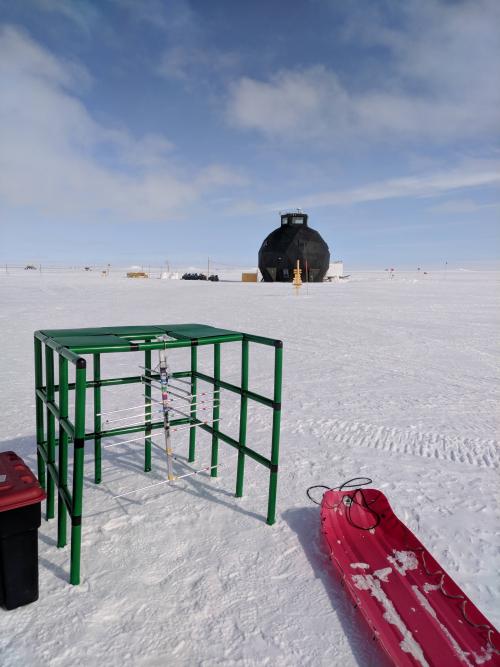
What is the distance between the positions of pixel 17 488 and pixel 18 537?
0.27 meters

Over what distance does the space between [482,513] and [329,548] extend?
1.42m

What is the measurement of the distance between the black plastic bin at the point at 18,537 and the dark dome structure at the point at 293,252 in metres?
36.3

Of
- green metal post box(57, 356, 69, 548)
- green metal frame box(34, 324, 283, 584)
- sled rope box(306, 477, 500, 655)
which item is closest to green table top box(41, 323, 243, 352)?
green metal frame box(34, 324, 283, 584)

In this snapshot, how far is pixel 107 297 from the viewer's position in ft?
72.2

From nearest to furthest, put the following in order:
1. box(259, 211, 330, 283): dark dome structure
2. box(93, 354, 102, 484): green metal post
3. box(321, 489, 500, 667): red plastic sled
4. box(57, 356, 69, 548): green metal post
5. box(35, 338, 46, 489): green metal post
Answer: box(321, 489, 500, 667): red plastic sled → box(57, 356, 69, 548): green metal post → box(35, 338, 46, 489): green metal post → box(93, 354, 102, 484): green metal post → box(259, 211, 330, 283): dark dome structure

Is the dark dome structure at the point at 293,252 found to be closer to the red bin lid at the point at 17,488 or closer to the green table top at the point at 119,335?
the green table top at the point at 119,335

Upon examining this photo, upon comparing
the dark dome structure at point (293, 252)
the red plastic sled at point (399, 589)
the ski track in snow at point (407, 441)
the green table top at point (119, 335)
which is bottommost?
the red plastic sled at point (399, 589)

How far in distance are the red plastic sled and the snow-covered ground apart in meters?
0.14

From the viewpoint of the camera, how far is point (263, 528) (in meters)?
3.36

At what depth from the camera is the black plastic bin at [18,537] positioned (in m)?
2.40

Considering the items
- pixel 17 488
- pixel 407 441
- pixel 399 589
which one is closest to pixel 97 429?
pixel 17 488

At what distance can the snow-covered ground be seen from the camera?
239 centimetres

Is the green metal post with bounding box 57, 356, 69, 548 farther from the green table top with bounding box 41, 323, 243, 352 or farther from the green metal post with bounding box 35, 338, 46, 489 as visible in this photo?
the green metal post with bounding box 35, 338, 46, 489

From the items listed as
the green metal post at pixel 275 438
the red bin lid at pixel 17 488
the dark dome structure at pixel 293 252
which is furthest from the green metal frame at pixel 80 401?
the dark dome structure at pixel 293 252
